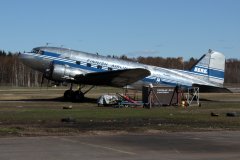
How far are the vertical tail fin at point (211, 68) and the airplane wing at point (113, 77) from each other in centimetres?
715

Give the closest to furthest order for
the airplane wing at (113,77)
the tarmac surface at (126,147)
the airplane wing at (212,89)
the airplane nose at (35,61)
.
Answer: the tarmac surface at (126,147) → the airplane wing at (113,77) → the airplane nose at (35,61) → the airplane wing at (212,89)

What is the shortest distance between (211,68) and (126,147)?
105ft

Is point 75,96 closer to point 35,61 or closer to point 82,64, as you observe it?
point 82,64

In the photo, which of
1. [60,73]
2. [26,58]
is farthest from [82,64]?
[26,58]

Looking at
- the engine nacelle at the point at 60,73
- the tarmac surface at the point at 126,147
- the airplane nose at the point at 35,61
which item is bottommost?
the tarmac surface at the point at 126,147

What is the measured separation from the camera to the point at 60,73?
37.6 metres

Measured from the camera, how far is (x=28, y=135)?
1600cm

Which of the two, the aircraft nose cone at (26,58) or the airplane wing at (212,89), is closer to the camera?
→ the aircraft nose cone at (26,58)

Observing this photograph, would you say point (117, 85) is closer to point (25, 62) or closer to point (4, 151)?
point (25, 62)

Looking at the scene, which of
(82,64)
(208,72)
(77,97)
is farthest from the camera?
(208,72)

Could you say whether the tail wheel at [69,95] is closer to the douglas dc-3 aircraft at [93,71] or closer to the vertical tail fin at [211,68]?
the douglas dc-3 aircraft at [93,71]

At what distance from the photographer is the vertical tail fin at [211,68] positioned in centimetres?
4400

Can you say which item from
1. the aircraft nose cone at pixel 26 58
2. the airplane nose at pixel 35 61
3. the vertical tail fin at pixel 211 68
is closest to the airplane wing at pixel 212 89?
the vertical tail fin at pixel 211 68

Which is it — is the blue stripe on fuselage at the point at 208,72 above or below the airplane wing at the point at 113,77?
above
